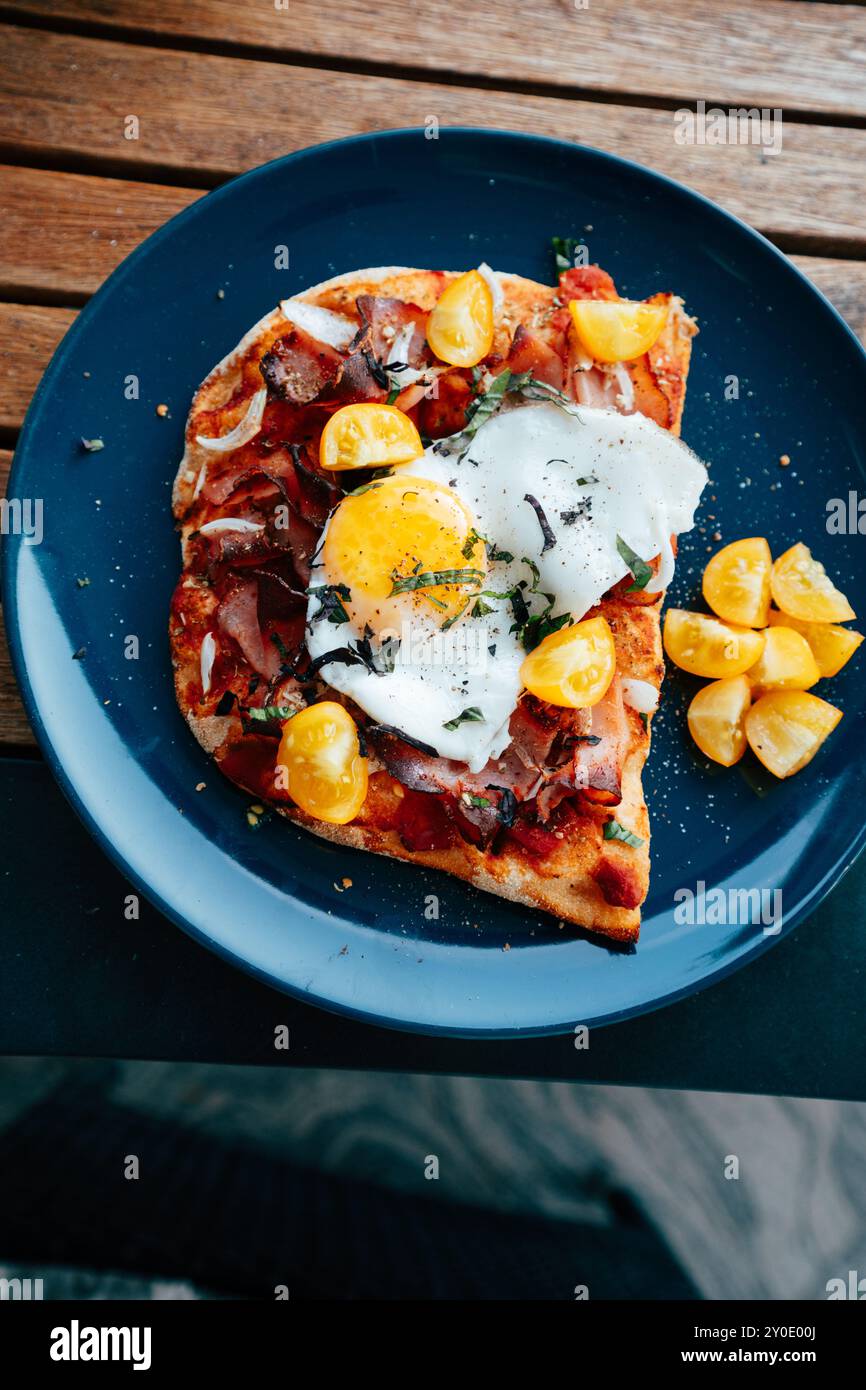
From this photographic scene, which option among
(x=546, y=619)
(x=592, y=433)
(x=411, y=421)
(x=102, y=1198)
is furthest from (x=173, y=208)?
(x=102, y=1198)

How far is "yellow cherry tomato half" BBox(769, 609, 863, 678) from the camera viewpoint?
4047 mm

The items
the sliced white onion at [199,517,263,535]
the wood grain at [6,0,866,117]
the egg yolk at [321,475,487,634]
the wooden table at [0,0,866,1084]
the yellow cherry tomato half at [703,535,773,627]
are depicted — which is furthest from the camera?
the wood grain at [6,0,866,117]

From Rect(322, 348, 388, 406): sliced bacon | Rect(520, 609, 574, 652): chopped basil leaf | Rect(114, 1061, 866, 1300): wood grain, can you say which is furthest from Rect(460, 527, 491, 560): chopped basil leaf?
Rect(114, 1061, 866, 1300): wood grain

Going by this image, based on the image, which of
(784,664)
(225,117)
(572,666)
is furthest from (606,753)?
(225,117)

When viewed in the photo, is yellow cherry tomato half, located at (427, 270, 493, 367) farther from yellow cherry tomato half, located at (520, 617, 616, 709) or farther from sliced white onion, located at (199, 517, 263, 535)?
yellow cherry tomato half, located at (520, 617, 616, 709)

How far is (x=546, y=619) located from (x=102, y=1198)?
2.60m

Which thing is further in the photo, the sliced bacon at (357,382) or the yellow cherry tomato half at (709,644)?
the yellow cherry tomato half at (709,644)

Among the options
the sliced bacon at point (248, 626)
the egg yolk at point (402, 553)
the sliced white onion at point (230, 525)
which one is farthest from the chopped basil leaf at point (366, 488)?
the sliced bacon at point (248, 626)

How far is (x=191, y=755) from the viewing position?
3869 millimetres

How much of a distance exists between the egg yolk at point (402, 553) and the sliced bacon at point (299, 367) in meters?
0.48

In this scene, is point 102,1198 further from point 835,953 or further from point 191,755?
point 835,953

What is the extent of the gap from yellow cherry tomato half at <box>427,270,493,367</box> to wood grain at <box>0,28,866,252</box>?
0.68 meters

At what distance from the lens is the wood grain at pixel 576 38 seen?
14.0 ft

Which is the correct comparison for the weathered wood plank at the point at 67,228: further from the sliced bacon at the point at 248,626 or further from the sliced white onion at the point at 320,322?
the sliced bacon at the point at 248,626
